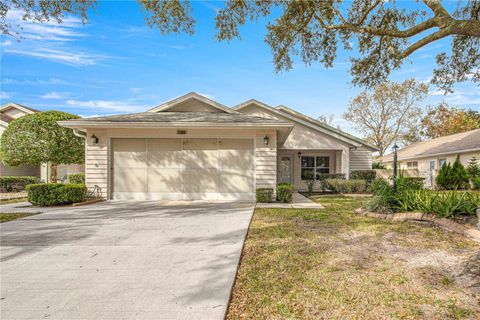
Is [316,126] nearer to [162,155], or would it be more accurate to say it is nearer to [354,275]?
[162,155]

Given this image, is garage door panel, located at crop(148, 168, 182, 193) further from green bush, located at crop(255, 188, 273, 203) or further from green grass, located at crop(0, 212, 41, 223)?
green grass, located at crop(0, 212, 41, 223)

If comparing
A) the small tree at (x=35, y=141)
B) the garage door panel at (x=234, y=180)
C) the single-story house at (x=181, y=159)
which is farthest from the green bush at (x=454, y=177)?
the small tree at (x=35, y=141)

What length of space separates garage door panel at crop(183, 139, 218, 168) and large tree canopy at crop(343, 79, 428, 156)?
25.0 metres

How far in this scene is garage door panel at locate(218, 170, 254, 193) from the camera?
9.90 meters

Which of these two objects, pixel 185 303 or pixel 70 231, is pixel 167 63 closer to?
pixel 70 231

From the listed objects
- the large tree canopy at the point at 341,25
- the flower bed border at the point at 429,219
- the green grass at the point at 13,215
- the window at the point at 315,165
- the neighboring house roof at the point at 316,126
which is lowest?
the green grass at the point at 13,215

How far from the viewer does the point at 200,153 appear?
32.6 ft

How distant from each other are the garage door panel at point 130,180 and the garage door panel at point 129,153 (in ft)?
0.63

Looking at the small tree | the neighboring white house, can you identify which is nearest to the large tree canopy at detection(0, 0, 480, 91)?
the small tree

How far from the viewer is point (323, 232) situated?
16.9 feet

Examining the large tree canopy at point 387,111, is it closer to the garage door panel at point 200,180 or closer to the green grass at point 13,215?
the garage door panel at point 200,180

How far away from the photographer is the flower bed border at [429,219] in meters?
4.88

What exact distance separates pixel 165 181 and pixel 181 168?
80 centimetres

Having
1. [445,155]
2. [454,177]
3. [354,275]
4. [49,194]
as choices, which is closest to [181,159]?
[49,194]
